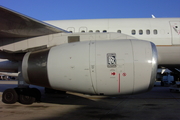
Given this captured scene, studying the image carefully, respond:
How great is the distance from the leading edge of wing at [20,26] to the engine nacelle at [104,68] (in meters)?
1.29

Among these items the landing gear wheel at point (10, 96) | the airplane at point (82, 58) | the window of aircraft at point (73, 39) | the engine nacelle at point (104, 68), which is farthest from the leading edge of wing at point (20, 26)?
the landing gear wheel at point (10, 96)

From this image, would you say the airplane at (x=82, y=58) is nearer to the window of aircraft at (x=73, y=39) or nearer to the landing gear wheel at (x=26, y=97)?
the window of aircraft at (x=73, y=39)

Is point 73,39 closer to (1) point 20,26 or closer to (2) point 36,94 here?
(1) point 20,26

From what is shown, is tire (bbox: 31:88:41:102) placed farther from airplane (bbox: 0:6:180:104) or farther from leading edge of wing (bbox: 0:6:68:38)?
leading edge of wing (bbox: 0:6:68:38)

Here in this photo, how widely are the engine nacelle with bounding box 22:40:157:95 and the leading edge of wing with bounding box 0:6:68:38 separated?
50.9 inches

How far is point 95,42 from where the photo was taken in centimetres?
652

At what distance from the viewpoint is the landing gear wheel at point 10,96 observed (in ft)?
28.0

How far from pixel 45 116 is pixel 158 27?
6.12 meters

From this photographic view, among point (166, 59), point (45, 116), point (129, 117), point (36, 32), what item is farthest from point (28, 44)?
point (166, 59)

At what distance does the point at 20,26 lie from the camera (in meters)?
6.99

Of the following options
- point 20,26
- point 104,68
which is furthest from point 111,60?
point 20,26

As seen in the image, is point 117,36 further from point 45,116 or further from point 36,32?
point 45,116

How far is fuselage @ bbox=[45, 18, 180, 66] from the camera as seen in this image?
880 centimetres

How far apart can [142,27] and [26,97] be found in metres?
5.89
